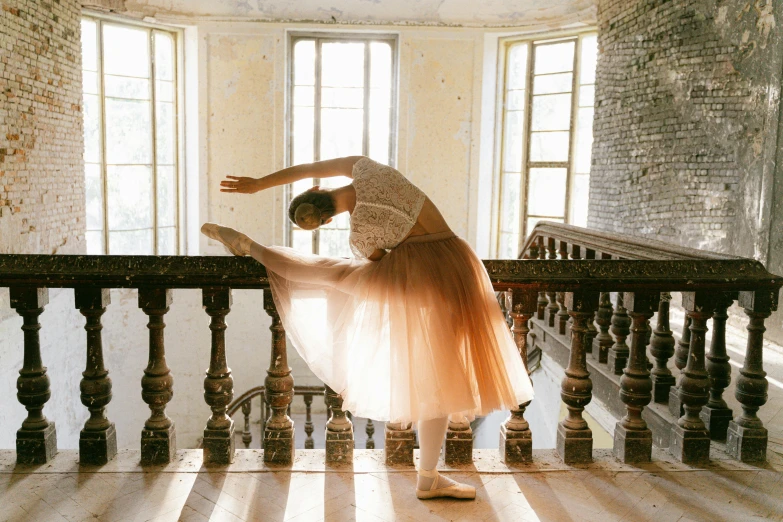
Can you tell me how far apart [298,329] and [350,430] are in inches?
18.8

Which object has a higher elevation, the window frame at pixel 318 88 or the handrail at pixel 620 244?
the window frame at pixel 318 88

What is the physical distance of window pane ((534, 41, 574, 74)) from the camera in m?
8.52

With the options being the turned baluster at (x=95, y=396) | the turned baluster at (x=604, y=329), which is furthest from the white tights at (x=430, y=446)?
the turned baluster at (x=604, y=329)

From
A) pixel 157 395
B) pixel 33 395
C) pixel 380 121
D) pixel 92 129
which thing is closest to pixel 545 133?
pixel 380 121

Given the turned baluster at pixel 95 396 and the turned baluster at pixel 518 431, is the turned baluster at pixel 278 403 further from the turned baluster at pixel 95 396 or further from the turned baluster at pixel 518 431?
the turned baluster at pixel 518 431

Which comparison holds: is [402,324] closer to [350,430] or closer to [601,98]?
[350,430]

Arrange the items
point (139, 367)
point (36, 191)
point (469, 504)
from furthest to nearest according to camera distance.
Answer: point (139, 367) → point (36, 191) → point (469, 504)

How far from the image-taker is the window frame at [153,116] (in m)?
8.05

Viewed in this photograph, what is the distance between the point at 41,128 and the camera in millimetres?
6465

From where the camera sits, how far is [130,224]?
340 inches

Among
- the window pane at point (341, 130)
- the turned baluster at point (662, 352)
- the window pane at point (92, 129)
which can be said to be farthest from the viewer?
the window pane at point (341, 130)

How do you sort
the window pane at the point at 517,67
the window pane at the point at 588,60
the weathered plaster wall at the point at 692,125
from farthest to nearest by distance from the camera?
the window pane at the point at 517,67 < the window pane at the point at 588,60 < the weathered plaster wall at the point at 692,125

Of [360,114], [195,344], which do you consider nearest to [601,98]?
[360,114]

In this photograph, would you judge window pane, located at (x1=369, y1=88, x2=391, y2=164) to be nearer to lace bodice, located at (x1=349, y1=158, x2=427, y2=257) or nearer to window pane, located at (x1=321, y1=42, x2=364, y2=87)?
window pane, located at (x1=321, y1=42, x2=364, y2=87)
